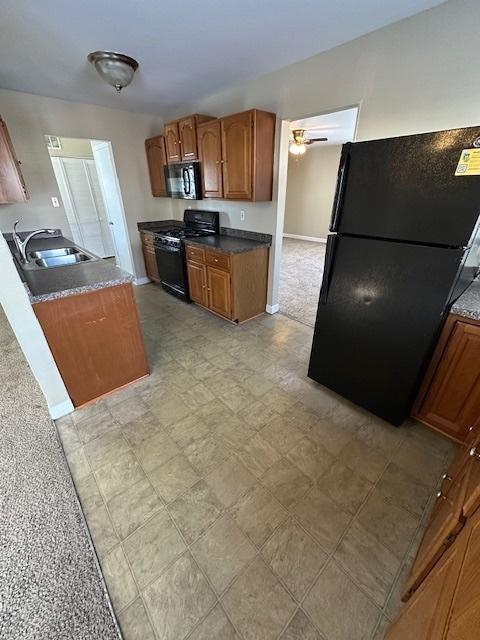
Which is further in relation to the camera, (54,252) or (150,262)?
(150,262)

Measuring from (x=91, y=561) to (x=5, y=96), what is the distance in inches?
169

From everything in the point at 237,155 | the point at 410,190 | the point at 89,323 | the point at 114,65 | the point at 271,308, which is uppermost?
the point at 114,65

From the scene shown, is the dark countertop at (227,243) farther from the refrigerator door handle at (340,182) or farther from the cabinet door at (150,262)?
the refrigerator door handle at (340,182)

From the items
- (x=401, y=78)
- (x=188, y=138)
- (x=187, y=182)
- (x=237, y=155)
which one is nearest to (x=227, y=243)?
(x=237, y=155)

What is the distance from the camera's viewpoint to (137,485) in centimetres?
148

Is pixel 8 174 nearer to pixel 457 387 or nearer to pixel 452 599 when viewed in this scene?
pixel 452 599

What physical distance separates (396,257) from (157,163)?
378cm

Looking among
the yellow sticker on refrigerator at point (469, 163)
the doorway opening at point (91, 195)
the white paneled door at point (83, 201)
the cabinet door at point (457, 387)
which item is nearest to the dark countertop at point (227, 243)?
the doorway opening at point (91, 195)

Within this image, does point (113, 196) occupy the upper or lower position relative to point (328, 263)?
upper

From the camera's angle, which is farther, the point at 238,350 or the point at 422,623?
the point at 238,350

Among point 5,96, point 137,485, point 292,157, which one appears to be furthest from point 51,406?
point 292,157

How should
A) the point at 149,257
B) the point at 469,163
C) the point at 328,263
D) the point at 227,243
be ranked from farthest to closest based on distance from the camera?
the point at 149,257, the point at 227,243, the point at 328,263, the point at 469,163

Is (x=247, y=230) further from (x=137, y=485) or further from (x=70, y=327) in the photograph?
(x=137, y=485)

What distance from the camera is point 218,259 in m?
2.93
